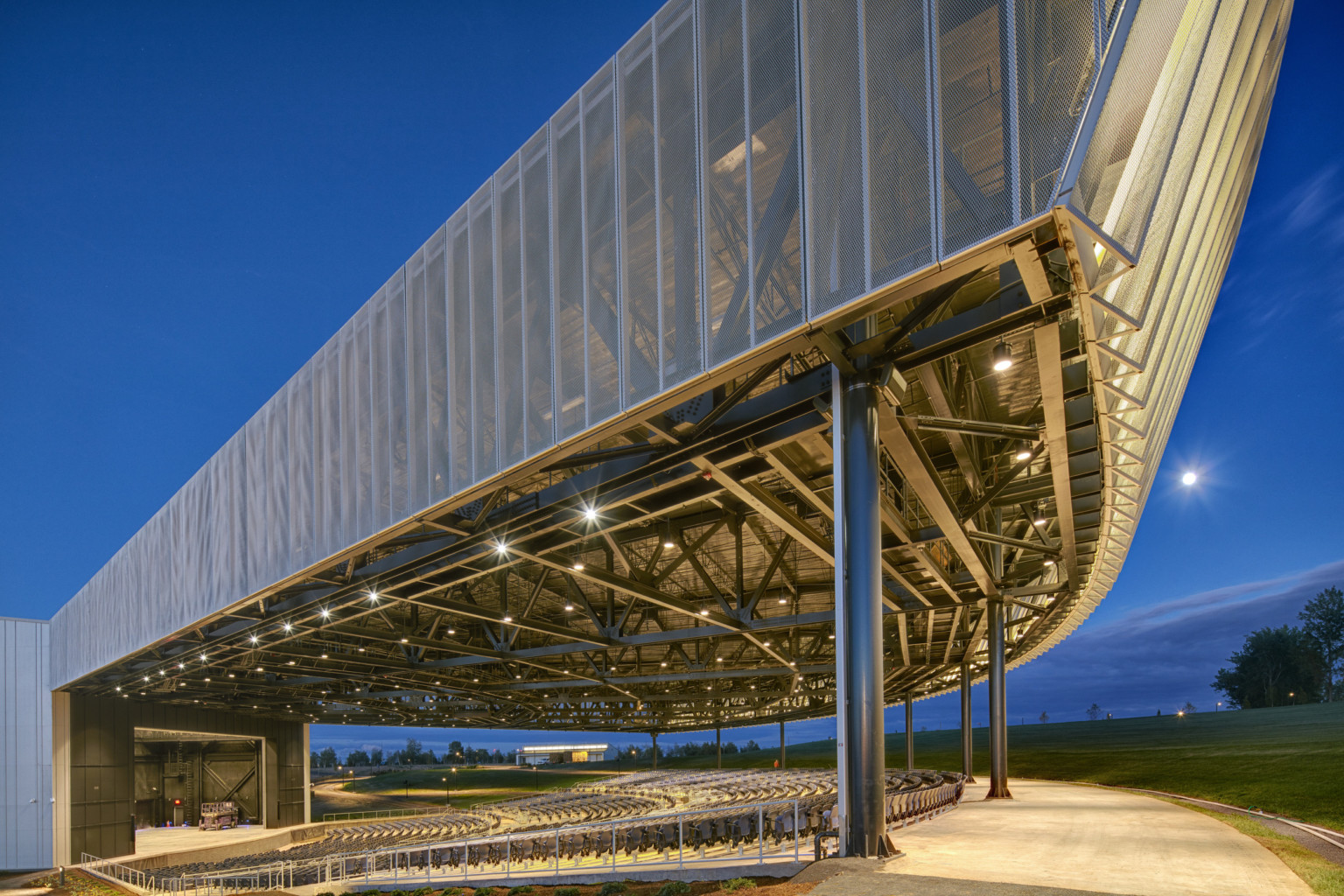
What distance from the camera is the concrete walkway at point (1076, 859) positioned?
8.29 metres

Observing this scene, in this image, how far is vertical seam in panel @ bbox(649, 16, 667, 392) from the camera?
11.4m

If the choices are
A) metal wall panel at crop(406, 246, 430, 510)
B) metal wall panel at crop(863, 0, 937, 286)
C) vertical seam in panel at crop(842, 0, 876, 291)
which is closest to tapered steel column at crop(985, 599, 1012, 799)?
metal wall panel at crop(406, 246, 430, 510)

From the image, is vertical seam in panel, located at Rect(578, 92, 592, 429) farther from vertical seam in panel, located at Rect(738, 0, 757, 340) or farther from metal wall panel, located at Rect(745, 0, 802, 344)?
metal wall panel, located at Rect(745, 0, 802, 344)

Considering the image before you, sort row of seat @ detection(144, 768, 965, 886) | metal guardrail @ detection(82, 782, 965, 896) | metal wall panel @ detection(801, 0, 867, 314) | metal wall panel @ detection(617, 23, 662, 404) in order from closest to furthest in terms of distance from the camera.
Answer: metal wall panel @ detection(801, 0, 867, 314) → metal wall panel @ detection(617, 23, 662, 404) → metal guardrail @ detection(82, 782, 965, 896) → row of seat @ detection(144, 768, 965, 886)

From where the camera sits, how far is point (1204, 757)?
6178 centimetres

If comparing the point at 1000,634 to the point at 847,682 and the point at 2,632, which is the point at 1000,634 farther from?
the point at 2,632

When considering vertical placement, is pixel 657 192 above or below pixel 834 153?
above

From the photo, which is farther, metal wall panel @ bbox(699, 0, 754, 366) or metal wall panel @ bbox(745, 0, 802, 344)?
metal wall panel @ bbox(699, 0, 754, 366)

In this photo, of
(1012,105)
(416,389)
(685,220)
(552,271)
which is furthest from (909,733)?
(1012,105)

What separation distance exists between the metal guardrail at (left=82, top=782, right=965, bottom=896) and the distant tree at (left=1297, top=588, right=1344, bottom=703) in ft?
338

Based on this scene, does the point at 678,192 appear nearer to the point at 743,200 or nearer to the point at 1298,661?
the point at 743,200

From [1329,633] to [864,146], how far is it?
122 metres

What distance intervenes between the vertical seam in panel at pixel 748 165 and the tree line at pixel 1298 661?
118 meters

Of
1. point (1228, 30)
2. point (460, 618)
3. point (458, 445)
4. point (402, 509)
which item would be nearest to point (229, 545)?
point (460, 618)
